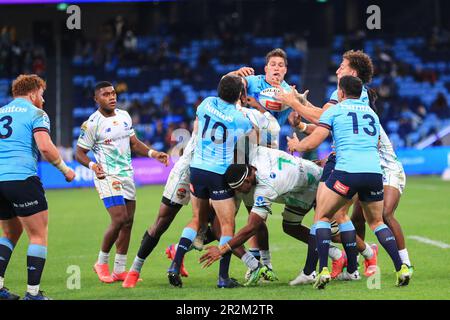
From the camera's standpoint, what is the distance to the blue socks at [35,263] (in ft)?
28.3

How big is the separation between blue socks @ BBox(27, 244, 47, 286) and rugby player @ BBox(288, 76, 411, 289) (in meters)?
2.83

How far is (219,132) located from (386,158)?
82.1 inches

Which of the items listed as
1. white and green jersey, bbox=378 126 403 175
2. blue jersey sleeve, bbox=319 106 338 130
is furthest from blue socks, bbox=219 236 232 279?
white and green jersey, bbox=378 126 403 175

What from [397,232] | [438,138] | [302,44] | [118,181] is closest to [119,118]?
[118,181]

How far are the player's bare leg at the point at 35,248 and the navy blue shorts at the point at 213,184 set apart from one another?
177cm

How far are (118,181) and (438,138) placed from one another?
64.6ft

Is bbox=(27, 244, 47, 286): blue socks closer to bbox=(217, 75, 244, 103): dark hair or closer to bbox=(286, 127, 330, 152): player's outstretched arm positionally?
bbox=(217, 75, 244, 103): dark hair

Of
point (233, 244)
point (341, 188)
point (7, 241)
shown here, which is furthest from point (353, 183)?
point (7, 241)

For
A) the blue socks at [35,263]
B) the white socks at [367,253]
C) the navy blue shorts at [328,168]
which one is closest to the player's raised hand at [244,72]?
the navy blue shorts at [328,168]

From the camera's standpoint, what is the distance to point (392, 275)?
403 inches

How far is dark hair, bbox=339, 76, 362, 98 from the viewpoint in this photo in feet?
30.4

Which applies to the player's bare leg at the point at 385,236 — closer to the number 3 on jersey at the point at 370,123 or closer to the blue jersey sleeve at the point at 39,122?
the number 3 on jersey at the point at 370,123

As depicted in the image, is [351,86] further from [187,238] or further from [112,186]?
[112,186]
